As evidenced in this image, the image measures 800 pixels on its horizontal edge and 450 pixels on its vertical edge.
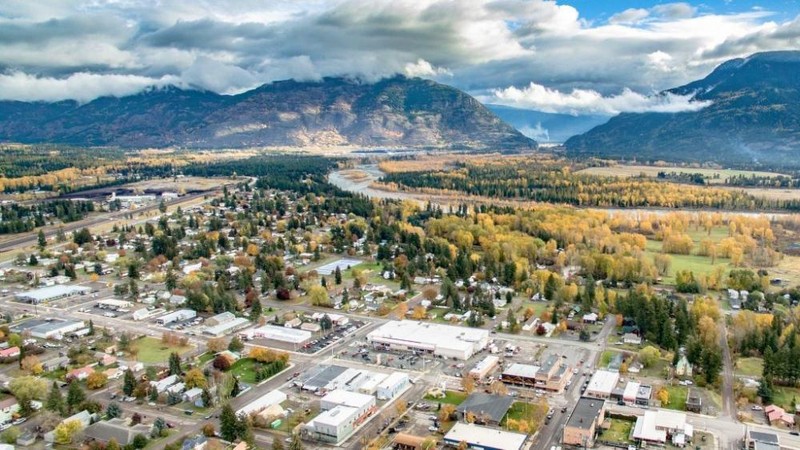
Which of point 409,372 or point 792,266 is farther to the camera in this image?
point 792,266

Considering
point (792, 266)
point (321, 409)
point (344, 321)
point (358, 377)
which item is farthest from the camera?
point (792, 266)

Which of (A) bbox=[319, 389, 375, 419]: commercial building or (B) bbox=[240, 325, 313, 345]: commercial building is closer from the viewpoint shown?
(A) bbox=[319, 389, 375, 419]: commercial building

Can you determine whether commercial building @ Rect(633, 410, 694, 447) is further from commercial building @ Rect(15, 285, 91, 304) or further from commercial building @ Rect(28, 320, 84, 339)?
commercial building @ Rect(15, 285, 91, 304)

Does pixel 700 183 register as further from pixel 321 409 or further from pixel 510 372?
pixel 321 409

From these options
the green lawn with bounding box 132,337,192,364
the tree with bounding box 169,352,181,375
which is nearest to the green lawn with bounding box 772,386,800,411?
the tree with bounding box 169,352,181,375

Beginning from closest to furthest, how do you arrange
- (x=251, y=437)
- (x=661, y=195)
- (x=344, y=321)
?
(x=251, y=437)
(x=344, y=321)
(x=661, y=195)

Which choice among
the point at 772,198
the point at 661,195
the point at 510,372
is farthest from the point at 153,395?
the point at 772,198

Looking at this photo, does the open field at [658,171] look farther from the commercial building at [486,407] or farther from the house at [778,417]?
the commercial building at [486,407]
